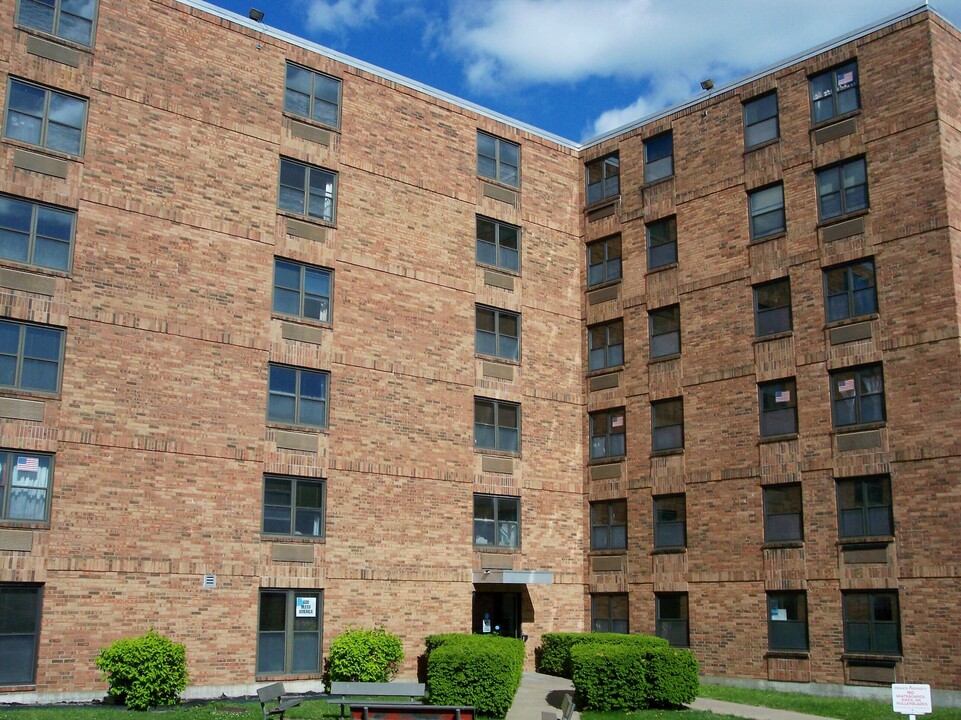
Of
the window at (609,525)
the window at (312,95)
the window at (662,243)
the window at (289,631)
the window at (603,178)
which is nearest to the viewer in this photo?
the window at (289,631)

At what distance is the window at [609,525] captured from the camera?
30.9 m

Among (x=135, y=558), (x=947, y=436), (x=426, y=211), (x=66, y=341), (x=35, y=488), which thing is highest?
(x=426, y=211)

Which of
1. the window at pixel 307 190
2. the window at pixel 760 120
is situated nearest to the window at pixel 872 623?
the window at pixel 760 120

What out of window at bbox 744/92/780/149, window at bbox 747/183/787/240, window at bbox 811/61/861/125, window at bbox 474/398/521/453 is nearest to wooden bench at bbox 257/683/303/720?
window at bbox 474/398/521/453

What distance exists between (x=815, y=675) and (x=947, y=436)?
652 centimetres

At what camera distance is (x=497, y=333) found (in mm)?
30984

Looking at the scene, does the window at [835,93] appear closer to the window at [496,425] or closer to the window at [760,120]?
the window at [760,120]

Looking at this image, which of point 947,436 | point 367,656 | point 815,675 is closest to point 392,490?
point 367,656

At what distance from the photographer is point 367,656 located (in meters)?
25.6

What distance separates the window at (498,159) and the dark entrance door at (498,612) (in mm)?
12189

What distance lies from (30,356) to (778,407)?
1808cm

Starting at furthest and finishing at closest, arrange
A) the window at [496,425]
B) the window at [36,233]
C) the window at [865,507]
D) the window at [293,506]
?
the window at [496,425], the window at [293,506], the window at [865,507], the window at [36,233]

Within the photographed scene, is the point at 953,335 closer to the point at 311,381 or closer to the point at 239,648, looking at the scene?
the point at 311,381

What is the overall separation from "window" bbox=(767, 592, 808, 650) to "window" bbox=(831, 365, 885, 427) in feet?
14.8
